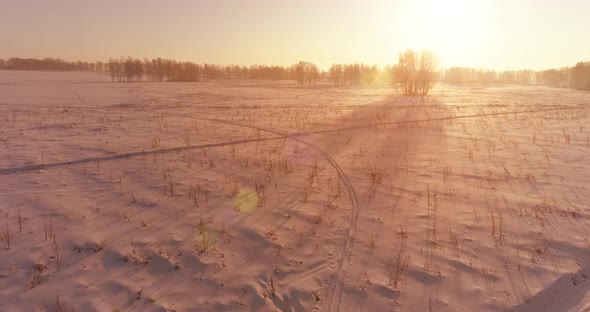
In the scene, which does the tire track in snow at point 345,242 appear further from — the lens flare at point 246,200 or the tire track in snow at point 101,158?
the tire track in snow at point 101,158

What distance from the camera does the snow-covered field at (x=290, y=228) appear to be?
4.58 m

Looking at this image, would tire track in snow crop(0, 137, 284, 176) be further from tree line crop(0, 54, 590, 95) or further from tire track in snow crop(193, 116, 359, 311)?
tree line crop(0, 54, 590, 95)

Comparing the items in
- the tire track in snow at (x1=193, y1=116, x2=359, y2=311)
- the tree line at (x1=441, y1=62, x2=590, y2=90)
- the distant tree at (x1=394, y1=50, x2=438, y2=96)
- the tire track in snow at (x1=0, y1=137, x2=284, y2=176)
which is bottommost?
the tire track in snow at (x1=193, y1=116, x2=359, y2=311)

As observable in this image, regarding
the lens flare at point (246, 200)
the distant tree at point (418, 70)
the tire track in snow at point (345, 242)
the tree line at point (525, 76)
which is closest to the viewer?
the tire track in snow at point (345, 242)

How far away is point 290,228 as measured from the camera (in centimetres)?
648

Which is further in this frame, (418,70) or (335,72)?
(335,72)

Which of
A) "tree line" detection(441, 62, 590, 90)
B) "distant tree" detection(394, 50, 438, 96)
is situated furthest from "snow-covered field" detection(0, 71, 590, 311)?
"tree line" detection(441, 62, 590, 90)

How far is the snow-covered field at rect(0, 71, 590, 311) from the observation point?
4.58 meters

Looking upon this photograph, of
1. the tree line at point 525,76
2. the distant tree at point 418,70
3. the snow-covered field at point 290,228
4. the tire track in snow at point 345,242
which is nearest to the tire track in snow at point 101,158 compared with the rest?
the snow-covered field at point 290,228

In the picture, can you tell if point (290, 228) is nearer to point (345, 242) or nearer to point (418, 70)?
point (345, 242)

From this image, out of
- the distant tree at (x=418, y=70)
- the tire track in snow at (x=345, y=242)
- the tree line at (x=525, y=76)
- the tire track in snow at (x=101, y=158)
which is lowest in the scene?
the tire track in snow at (x=345, y=242)

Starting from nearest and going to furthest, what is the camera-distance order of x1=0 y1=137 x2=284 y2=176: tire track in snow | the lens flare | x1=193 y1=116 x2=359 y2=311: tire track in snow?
x1=193 y1=116 x2=359 y2=311: tire track in snow < the lens flare < x1=0 y1=137 x2=284 y2=176: tire track in snow

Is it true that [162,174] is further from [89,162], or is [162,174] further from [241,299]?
[241,299]

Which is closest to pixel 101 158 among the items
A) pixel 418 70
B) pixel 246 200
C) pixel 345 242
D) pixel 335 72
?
pixel 246 200
